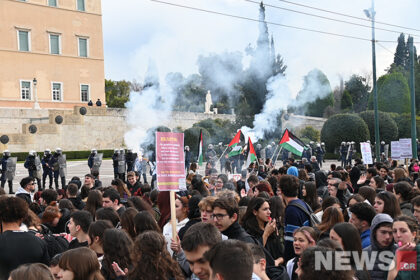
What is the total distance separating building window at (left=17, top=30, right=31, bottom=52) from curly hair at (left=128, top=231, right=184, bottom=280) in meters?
47.0

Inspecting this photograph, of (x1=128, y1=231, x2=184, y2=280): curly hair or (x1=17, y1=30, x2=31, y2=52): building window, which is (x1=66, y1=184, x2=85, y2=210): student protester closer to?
(x1=128, y1=231, x2=184, y2=280): curly hair

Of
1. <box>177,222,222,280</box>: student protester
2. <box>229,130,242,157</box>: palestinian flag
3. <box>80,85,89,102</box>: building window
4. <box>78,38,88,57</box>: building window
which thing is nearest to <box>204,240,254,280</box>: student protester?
<box>177,222,222,280</box>: student protester

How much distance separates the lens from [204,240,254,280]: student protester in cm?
312

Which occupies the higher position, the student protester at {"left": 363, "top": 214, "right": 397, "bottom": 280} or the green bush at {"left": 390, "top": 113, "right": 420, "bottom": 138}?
the green bush at {"left": 390, "top": 113, "right": 420, "bottom": 138}

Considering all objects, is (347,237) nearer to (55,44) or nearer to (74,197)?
(74,197)

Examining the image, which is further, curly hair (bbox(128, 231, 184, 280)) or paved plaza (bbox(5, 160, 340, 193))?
paved plaza (bbox(5, 160, 340, 193))

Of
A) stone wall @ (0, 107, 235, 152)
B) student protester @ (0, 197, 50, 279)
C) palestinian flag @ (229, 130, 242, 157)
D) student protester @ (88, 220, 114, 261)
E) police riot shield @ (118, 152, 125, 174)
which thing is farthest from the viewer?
stone wall @ (0, 107, 235, 152)

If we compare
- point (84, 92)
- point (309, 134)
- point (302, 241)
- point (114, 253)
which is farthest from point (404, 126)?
point (114, 253)

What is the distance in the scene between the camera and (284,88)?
1848 inches

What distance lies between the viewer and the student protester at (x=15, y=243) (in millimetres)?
4723

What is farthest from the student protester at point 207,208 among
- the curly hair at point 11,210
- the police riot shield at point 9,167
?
the police riot shield at point 9,167

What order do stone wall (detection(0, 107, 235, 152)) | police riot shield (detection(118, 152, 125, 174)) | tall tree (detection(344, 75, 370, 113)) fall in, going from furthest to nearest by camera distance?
tall tree (detection(344, 75, 370, 113)) → stone wall (detection(0, 107, 235, 152)) → police riot shield (detection(118, 152, 125, 174))

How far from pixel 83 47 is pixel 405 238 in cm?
4982

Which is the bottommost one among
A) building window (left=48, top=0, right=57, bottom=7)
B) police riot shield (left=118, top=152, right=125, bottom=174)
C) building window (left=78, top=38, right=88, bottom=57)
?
police riot shield (left=118, top=152, right=125, bottom=174)
